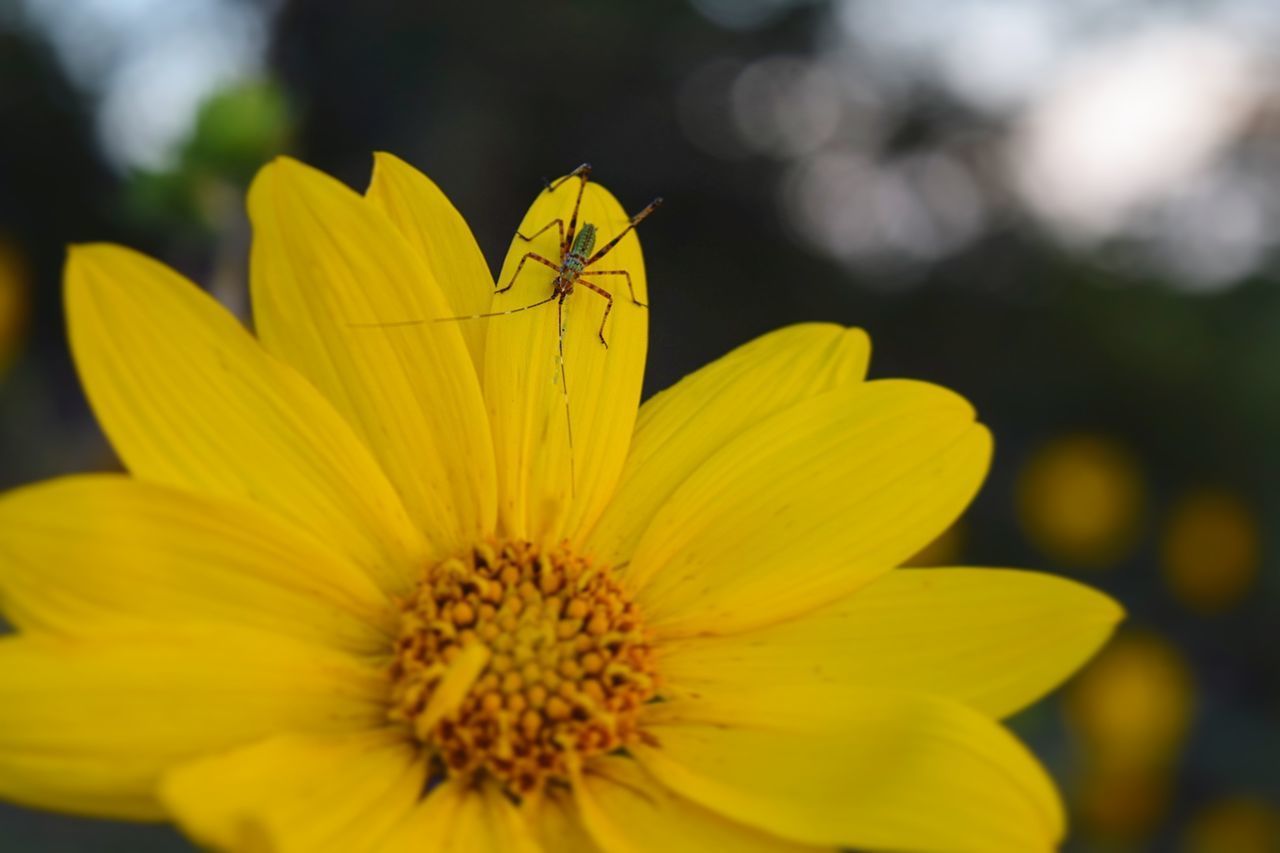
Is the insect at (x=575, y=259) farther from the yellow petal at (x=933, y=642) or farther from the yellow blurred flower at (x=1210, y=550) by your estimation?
the yellow blurred flower at (x=1210, y=550)

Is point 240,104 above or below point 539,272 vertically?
above

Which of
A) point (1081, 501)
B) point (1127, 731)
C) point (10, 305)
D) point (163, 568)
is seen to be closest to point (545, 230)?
point (163, 568)

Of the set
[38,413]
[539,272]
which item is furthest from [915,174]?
[539,272]

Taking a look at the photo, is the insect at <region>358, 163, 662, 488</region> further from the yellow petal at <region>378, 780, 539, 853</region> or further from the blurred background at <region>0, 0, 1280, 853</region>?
the blurred background at <region>0, 0, 1280, 853</region>

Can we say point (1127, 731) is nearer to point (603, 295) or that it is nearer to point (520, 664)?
point (603, 295)

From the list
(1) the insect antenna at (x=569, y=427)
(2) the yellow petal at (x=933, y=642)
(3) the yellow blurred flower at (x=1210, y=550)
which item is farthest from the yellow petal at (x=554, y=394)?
(3) the yellow blurred flower at (x=1210, y=550)

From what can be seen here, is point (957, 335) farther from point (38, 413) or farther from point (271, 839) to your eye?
point (271, 839)

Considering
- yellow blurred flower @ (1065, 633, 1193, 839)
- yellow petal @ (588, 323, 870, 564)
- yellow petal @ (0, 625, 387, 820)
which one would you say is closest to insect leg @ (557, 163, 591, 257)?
yellow petal @ (588, 323, 870, 564)
